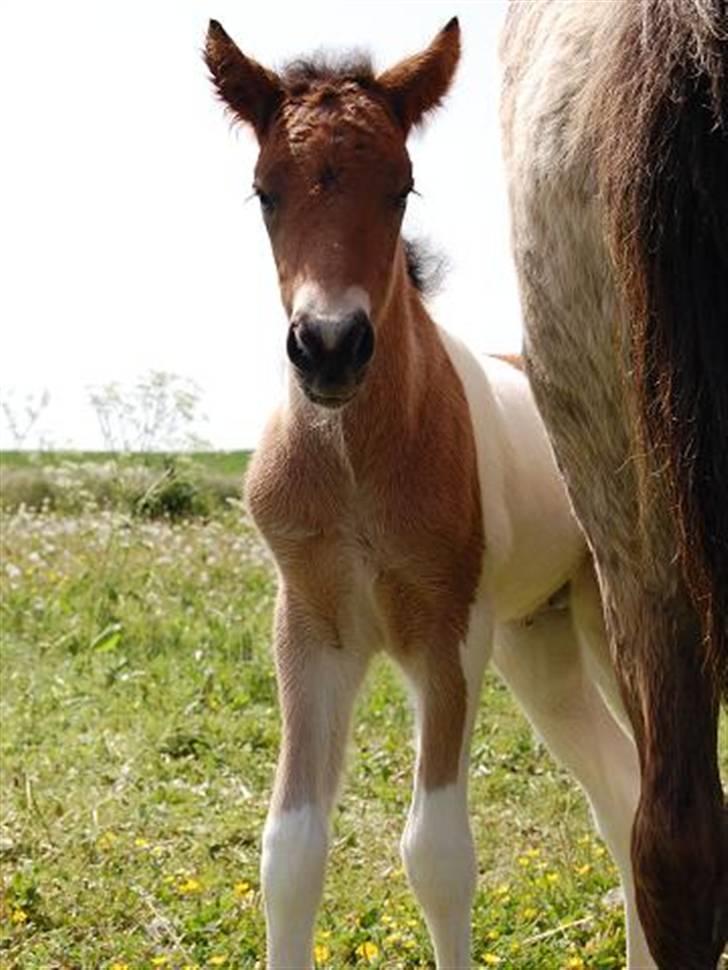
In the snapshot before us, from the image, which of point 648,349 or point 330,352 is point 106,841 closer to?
point 330,352

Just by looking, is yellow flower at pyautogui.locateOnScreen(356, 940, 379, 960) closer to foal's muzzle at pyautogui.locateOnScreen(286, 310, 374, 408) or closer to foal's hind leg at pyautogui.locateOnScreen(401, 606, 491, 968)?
foal's hind leg at pyautogui.locateOnScreen(401, 606, 491, 968)

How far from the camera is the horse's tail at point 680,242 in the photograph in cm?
258

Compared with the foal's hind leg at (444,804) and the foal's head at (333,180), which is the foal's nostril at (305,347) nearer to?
the foal's head at (333,180)

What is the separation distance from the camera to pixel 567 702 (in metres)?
5.07

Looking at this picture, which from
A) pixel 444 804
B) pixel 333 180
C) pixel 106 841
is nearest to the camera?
pixel 333 180

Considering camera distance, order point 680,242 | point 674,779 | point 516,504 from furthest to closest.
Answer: point 516,504
point 674,779
point 680,242

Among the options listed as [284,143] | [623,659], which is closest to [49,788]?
[284,143]

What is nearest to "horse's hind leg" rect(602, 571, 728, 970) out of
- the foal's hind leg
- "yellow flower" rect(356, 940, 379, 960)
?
the foal's hind leg

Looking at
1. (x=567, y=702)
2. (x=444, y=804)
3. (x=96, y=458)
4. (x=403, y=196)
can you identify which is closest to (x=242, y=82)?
(x=403, y=196)

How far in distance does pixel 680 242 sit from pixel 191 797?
14.2 feet

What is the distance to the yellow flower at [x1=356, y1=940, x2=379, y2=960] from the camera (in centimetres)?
473

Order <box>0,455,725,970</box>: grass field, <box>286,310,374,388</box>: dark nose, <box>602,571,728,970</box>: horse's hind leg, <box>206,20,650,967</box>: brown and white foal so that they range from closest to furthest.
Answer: <box>602,571,728,970</box>: horse's hind leg < <box>286,310,374,388</box>: dark nose < <box>206,20,650,967</box>: brown and white foal < <box>0,455,725,970</box>: grass field

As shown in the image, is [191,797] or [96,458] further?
[96,458]

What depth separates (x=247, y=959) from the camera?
4789 millimetres
